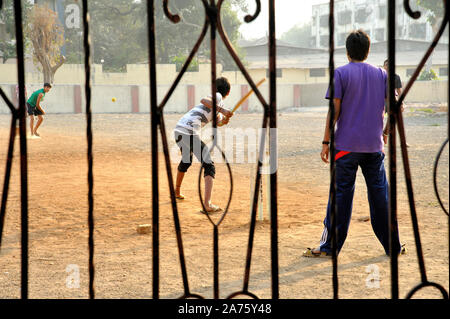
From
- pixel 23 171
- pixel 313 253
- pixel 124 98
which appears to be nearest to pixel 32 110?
pixel 313 253

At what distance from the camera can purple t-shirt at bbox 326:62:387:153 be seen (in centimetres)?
373

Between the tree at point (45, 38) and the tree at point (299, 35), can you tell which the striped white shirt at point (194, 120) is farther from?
the tree at point (299, 35)

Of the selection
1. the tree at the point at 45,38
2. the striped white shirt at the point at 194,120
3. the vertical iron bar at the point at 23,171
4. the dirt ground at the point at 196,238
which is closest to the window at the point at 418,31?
the tree at the point at 45,38

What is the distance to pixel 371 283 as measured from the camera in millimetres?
3500

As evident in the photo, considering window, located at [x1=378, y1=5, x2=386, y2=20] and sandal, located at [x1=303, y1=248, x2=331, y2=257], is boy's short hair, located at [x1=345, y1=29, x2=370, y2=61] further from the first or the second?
window, located at [x1=378, y1=5, x2=386, y2=20]

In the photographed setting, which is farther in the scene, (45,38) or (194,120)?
(45,38)

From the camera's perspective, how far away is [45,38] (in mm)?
30609

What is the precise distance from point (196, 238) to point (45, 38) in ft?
93.3

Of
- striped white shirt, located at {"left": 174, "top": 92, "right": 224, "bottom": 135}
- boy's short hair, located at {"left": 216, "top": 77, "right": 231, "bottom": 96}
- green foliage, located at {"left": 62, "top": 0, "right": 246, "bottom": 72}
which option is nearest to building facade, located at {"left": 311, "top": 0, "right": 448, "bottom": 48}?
green foliage, located at {"left": 62, "top": 0, "right": 246, "bottom": 72}

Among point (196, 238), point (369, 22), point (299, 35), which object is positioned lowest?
point (196, 238)

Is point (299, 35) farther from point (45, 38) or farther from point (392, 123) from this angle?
point (392, 123)

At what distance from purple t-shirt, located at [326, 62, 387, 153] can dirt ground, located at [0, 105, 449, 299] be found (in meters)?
0.88
